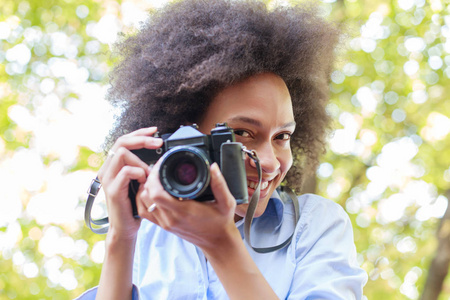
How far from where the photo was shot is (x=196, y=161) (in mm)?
1166

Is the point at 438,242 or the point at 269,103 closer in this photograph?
the point at 269,103

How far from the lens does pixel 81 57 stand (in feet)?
18.0

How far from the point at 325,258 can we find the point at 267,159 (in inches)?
14.8

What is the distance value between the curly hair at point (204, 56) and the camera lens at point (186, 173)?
520 millimetres

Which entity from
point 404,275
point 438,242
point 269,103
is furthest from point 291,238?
point 404,275

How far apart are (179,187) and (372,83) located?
15.3ft

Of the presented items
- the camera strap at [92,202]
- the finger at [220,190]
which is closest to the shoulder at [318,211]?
the finger at [220,190]

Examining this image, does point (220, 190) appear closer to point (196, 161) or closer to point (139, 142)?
point (196, 161)

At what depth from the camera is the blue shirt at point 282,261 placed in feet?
4.85

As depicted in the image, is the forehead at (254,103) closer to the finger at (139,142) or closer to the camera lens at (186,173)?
the finger at (139,142)

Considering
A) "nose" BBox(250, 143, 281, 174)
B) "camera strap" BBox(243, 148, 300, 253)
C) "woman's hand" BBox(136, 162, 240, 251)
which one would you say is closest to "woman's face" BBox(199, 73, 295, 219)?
"nose" BBox(250, 143, 281, 174)

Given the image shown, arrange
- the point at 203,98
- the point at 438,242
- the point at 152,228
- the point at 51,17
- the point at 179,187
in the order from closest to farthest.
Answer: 1. the point at 179,187
2. the point at 203,98
3. the point at 152,228
4. the point at 438,242
5. the point at 51,17

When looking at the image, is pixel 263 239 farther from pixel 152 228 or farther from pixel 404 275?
pixel 404 275

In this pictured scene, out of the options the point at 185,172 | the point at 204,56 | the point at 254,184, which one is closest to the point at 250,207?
the point at 254,184
